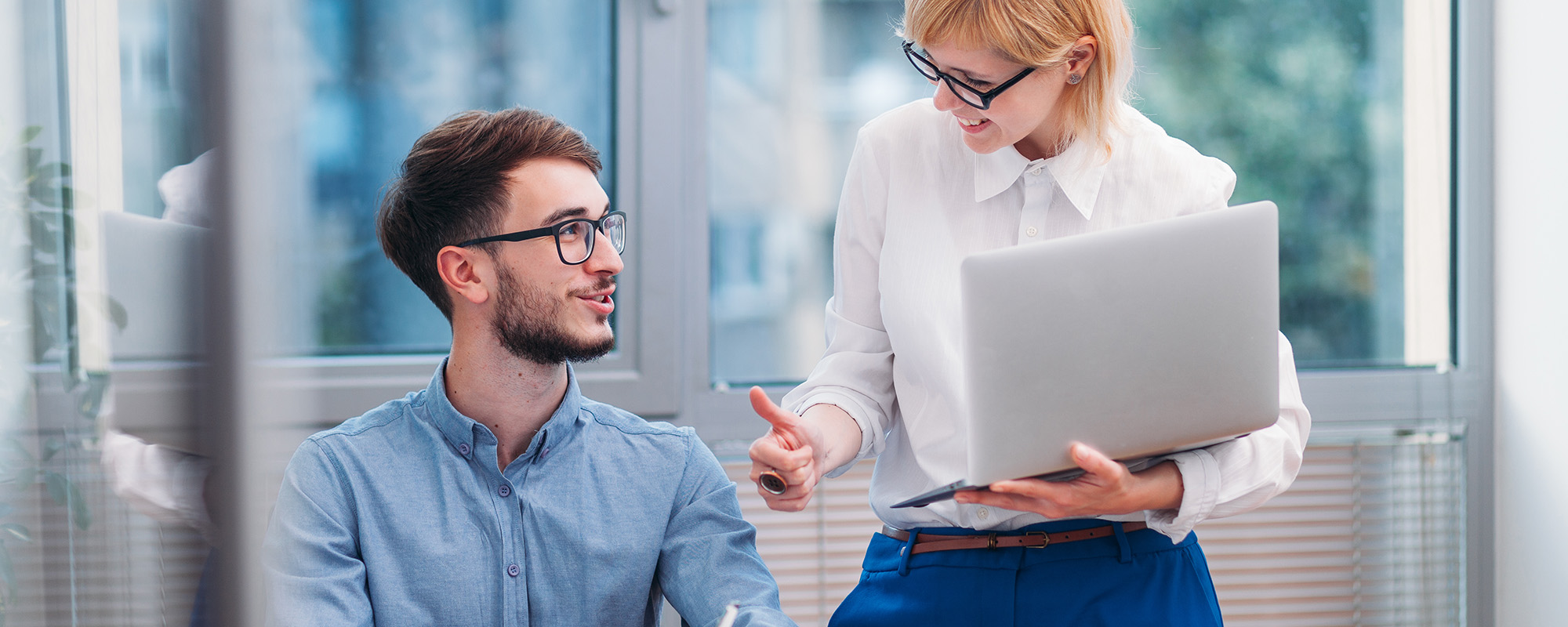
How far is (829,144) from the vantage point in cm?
235

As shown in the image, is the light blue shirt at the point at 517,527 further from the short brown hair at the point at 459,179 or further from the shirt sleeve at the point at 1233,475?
the shirt sleeve at the point at 1233,475

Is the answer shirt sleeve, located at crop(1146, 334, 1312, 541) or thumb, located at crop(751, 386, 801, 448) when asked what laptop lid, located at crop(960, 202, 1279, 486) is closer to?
shirt sleeve, located at crop(1146, 334, 1312, 541)

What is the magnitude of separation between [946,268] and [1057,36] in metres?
0.29

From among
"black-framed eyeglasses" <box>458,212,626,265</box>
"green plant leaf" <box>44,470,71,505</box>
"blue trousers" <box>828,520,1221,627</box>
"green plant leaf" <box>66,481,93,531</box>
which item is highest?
"black-framed eyeglasses" <box>458,212,626,265</box>

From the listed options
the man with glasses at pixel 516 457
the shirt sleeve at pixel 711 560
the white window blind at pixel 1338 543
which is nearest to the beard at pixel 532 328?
the man with glasses at pixel 516 457

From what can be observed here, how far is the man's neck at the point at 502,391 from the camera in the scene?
1.38 m

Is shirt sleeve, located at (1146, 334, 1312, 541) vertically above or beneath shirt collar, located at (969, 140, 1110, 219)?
beneath

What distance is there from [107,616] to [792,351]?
6.63 feet

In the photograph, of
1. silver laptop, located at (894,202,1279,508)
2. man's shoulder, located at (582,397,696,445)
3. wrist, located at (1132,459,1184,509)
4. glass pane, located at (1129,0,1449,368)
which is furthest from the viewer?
glass pane, located at (1129,0,1449,368)

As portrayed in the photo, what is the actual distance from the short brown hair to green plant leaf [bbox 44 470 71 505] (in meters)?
1.04

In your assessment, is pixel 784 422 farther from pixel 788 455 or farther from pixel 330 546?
pixel 330 546

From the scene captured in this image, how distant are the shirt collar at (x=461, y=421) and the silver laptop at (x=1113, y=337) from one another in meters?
0.54

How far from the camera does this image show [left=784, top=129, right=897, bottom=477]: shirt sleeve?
4.36 ft

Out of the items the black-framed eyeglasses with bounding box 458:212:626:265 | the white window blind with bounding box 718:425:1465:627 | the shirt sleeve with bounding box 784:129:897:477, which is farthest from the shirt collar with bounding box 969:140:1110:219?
the white window blind with bounding box 718:425:1465:627
